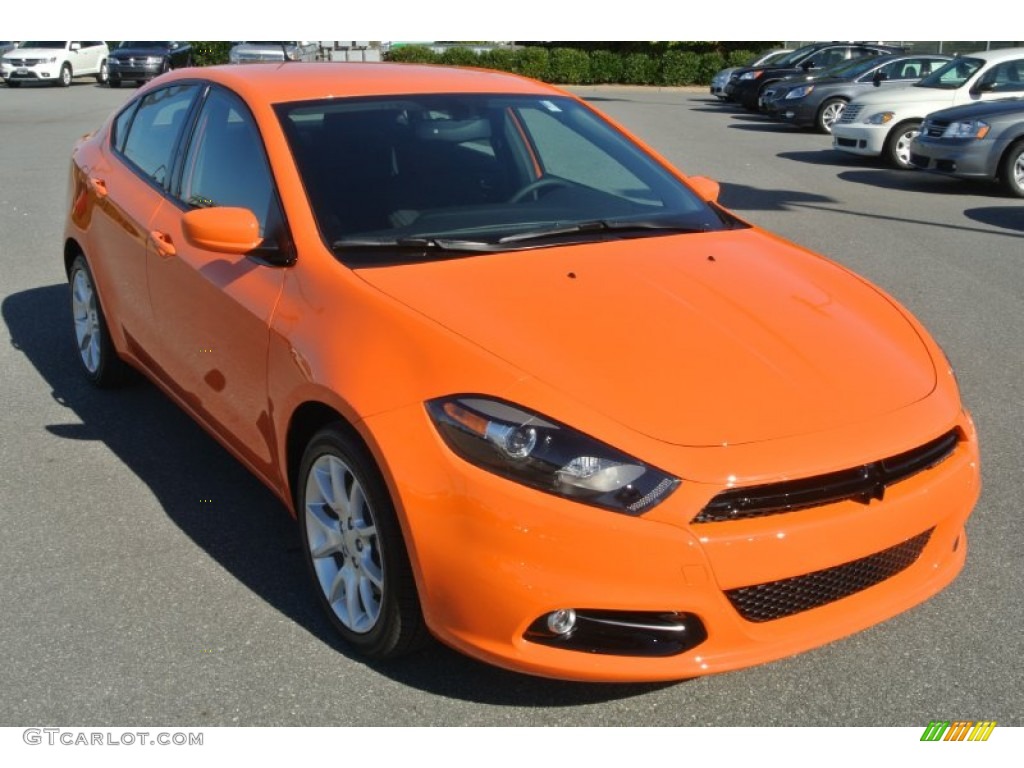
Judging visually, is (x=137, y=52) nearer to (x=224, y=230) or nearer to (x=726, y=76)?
(x=726, y=76)

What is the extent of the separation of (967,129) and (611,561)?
1188cm

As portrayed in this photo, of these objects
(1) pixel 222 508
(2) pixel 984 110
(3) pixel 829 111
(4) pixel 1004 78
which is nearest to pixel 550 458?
(1) pixel 222 508

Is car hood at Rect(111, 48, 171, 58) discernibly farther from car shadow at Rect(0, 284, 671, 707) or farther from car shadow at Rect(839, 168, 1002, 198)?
car shadow at Rect(0, 284, 671, 707)

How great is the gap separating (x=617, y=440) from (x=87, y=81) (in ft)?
123

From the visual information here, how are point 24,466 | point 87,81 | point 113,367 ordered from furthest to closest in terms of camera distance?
point 87,81 → point 113,367 → point 24,466

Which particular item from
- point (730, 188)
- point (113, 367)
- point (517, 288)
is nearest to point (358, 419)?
point (517, 288)

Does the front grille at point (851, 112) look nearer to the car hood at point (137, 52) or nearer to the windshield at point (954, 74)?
the windshield at point (954, 74)

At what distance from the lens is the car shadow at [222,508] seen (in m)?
3.33

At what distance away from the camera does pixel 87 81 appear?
36.4m

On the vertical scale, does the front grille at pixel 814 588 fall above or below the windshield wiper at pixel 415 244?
below

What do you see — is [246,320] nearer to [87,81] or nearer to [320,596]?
[320,596]

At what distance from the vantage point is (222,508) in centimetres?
453

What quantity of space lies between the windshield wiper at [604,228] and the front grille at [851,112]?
41.0 feet
